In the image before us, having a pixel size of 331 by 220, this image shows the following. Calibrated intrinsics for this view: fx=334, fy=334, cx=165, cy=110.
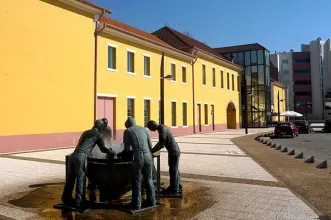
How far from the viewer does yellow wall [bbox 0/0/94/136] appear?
49.1 feet

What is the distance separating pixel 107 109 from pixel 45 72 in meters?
4.84

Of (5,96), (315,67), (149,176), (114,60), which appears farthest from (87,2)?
(315,67)

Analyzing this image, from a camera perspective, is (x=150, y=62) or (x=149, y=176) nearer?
(x=149, y=176)

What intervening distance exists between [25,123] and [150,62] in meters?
11.2

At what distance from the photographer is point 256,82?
4369 cm

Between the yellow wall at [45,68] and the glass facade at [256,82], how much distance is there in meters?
28.7

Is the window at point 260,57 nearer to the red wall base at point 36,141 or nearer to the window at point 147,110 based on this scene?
the window at point 147,110

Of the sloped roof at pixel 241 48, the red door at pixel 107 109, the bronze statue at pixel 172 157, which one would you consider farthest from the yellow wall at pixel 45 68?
the sloped roof at pixel 241 48

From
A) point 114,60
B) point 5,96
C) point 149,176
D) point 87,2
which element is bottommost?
point 149,176

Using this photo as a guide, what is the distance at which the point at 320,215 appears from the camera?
5.23 meters

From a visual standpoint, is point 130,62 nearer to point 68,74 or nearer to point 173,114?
point 68,74

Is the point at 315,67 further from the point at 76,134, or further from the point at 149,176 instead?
the point at 149,176

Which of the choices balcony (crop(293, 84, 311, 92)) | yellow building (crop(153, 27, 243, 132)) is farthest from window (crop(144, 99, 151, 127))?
balcony (crop(293, 84, 311, 92))

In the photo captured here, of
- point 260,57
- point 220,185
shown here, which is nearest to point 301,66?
point 260,57
